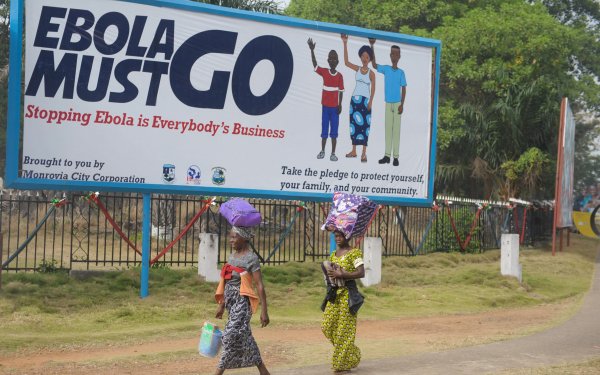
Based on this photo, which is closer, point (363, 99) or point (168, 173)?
point (168, 173)

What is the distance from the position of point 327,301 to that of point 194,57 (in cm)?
626

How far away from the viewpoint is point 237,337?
306 inches

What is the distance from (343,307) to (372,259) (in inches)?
284

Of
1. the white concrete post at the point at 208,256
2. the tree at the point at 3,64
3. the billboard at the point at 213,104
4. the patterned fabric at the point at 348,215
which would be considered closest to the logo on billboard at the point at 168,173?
the billboard at the point at 213,104

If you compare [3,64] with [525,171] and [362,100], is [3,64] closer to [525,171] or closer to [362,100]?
[362,100]

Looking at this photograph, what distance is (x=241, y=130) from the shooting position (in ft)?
46.0

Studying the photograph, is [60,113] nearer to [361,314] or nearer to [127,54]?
[127,54]

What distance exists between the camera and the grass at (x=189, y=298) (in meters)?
11.5

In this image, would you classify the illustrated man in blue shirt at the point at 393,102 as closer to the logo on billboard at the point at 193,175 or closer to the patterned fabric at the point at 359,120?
the patterned fabric at the point at 359,120

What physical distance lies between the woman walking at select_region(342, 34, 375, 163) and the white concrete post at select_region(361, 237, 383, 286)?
1587mm

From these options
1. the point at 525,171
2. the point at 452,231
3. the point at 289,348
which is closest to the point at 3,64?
the point at 452,231

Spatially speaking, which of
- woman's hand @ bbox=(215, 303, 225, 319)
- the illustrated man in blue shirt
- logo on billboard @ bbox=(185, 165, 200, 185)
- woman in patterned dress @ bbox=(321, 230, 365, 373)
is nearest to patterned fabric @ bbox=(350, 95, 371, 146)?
the illustrated man in blue shirt

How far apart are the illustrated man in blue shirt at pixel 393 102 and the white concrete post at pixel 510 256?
3448 millimetres

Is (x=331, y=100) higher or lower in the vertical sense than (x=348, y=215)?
higher
